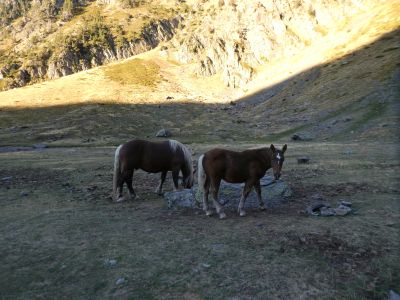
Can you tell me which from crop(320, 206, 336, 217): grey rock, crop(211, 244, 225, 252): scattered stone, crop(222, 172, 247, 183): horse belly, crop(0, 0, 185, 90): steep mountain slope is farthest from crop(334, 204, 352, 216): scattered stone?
crop(0, 0, 185, 90): steep mountain slope

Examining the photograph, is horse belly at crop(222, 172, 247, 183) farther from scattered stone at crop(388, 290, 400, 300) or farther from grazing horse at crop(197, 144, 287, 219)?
scattered stone at crop(388, 290, 400, 300)

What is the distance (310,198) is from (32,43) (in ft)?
711

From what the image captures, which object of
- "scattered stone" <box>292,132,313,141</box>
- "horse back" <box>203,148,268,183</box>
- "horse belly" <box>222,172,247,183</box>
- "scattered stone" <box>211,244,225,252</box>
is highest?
"horse back" <box>203,148,268,183</box>

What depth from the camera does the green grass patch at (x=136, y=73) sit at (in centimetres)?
11950

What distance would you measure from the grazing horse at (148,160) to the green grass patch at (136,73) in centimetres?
10252

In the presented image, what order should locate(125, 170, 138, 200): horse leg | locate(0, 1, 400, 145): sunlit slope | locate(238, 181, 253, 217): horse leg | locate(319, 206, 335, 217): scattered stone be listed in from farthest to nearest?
1. locate(0, 1, 400, 145): sunlit slope
2. locate(125, 170, 138, 200): horse leg
3. locate(238, 181, 253, 217): horse leg
4. locate(319, 206, 335, 217): scattered stone

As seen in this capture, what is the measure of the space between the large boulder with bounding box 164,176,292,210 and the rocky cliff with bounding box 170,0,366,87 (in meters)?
92.2

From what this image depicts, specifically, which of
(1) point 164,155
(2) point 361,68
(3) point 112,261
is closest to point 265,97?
(2) point 361,68

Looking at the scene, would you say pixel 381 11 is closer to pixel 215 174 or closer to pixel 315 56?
pixel 315 56

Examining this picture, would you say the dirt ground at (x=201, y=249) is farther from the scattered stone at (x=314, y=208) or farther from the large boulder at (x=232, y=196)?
the large boulder at (x=232, y=196)

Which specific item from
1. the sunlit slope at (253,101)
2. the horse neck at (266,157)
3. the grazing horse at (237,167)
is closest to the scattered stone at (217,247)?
the grazing horse at (237,167)

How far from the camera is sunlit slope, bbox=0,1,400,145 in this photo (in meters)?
52.3

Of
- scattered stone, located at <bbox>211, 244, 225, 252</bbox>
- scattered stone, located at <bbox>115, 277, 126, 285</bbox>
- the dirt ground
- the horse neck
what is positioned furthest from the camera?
the horse neck

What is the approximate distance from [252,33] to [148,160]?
10619 cm
